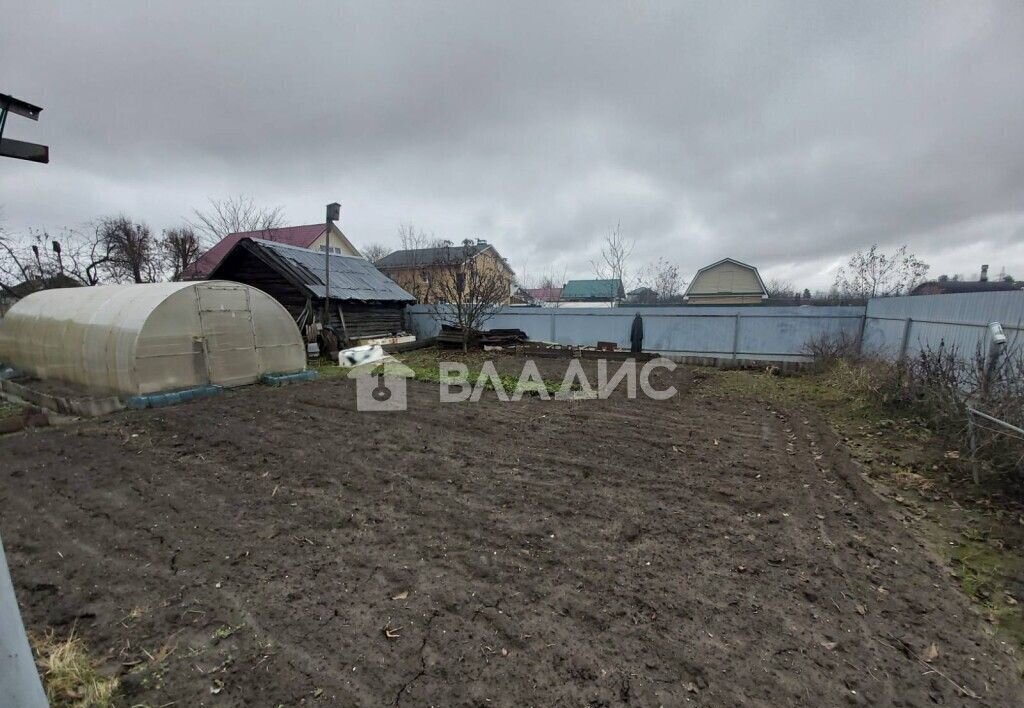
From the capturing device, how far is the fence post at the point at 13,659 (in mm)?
1281

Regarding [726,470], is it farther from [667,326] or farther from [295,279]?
[295,279]

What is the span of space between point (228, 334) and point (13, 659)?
27.7ft

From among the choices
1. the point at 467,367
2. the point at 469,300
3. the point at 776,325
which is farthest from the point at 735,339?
the point at 469,300

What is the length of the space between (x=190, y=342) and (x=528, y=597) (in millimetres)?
8399

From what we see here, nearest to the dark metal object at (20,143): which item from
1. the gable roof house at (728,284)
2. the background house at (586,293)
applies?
the gable roof house at (728,284)

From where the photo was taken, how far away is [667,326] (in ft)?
44.4

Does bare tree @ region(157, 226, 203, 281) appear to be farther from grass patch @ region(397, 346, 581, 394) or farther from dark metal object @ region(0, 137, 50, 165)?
dark metal object @ region(0, 137, 50, 165)

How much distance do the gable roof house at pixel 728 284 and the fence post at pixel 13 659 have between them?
30.5 metres

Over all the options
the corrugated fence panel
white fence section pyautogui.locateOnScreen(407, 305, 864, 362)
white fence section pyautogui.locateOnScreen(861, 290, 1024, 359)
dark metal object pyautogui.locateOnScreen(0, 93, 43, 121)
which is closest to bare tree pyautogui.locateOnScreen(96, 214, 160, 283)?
the corrugated fence panel

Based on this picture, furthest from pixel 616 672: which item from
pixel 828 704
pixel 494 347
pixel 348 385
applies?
pixel 494 347

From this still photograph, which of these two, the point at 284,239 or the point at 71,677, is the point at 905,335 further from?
the point at 284,239

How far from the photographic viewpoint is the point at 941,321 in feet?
21.4

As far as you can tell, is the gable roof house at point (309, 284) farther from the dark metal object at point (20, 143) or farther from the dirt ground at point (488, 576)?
the dark metal object at point (20, 143)

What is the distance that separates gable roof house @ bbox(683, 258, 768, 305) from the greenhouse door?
26.7m
